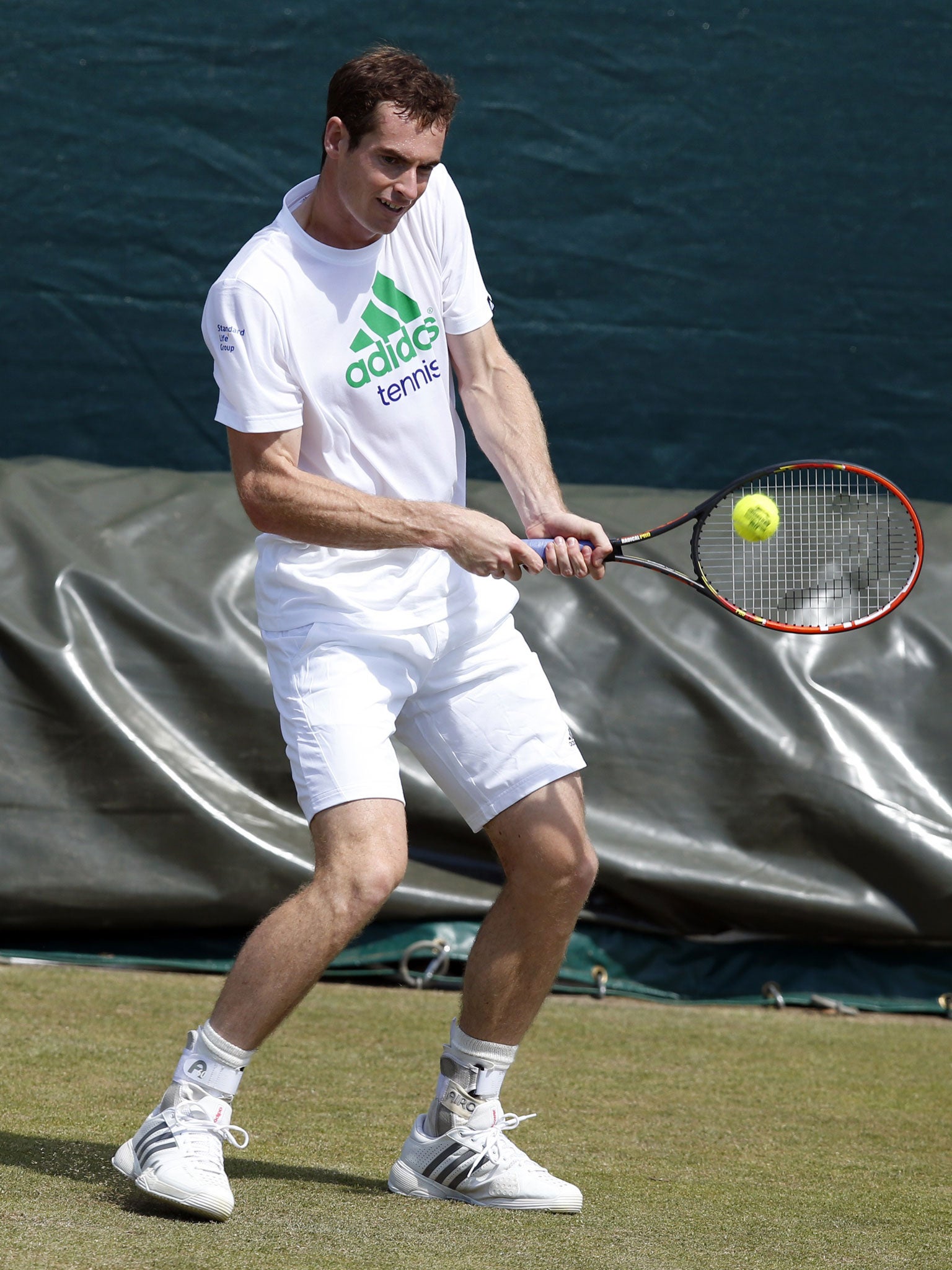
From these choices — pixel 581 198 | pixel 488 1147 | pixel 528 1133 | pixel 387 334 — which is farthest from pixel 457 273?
pixel 581 198

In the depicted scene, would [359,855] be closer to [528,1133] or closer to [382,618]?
[382,618]

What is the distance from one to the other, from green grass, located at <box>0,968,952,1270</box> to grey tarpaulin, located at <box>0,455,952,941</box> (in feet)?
0.87

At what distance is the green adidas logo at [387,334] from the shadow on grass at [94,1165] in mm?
1216

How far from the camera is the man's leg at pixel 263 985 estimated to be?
2209 millimetres

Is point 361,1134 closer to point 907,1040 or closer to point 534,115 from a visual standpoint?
point 907,1040

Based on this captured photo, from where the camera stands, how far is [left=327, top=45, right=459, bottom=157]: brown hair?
2352 mm

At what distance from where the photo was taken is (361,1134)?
2742 mm

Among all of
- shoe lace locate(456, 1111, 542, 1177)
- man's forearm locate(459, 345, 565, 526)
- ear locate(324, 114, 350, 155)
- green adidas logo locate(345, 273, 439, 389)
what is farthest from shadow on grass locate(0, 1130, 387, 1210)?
ear locate(324, 114, 350, 155)

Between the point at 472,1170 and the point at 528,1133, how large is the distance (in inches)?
17.9

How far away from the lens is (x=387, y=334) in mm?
2482

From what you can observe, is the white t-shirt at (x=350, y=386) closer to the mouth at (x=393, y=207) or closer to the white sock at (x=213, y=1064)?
the mouth at (x=393, y=207)

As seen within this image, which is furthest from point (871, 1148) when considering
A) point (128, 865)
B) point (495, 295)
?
point (495, 295)

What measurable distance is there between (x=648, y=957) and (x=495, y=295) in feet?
7.18

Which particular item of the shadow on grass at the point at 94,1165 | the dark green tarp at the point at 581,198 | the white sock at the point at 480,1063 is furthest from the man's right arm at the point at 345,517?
the dark green tarp at the point at 581,198
